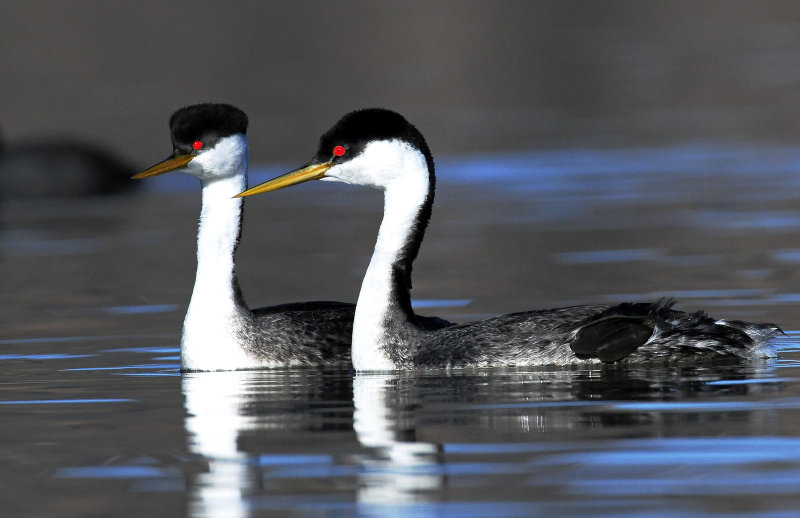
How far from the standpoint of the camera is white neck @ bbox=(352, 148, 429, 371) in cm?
1189

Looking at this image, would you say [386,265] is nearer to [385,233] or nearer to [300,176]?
[385,233]

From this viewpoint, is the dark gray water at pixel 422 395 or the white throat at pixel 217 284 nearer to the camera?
the dark gray water at pixel 422 395

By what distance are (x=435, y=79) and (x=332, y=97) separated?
4112mm

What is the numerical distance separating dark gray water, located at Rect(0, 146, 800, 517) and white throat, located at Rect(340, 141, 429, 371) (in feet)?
1.02

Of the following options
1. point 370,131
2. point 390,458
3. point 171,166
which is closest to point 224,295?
point 171,166

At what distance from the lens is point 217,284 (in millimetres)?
12555

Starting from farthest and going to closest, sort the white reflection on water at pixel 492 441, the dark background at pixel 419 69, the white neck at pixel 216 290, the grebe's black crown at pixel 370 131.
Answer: the dark background at pixel 419 69
the white neck at pixel 216 290
the grebe's black crown at pixel 370 131
the white reflection on water at pixel 492 441

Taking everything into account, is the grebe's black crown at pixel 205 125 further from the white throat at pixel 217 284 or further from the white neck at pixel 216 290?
the white neck at pixel 216 290

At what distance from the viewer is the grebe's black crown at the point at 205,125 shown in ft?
41.2


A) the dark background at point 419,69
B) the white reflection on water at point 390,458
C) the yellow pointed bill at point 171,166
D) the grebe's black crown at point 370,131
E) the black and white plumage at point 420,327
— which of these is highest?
the dark background at point 419,69

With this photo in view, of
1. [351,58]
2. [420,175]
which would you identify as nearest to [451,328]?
[420,175]

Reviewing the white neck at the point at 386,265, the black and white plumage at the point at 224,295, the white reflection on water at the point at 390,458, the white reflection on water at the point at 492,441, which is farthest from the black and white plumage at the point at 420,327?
the white reflection on water at the point at 390,458

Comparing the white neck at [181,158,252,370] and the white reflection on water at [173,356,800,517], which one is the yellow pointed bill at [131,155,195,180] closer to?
the white neck at [181,158,252,370]

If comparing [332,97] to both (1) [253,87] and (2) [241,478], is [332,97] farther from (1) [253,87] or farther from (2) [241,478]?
(2) [241,478]
